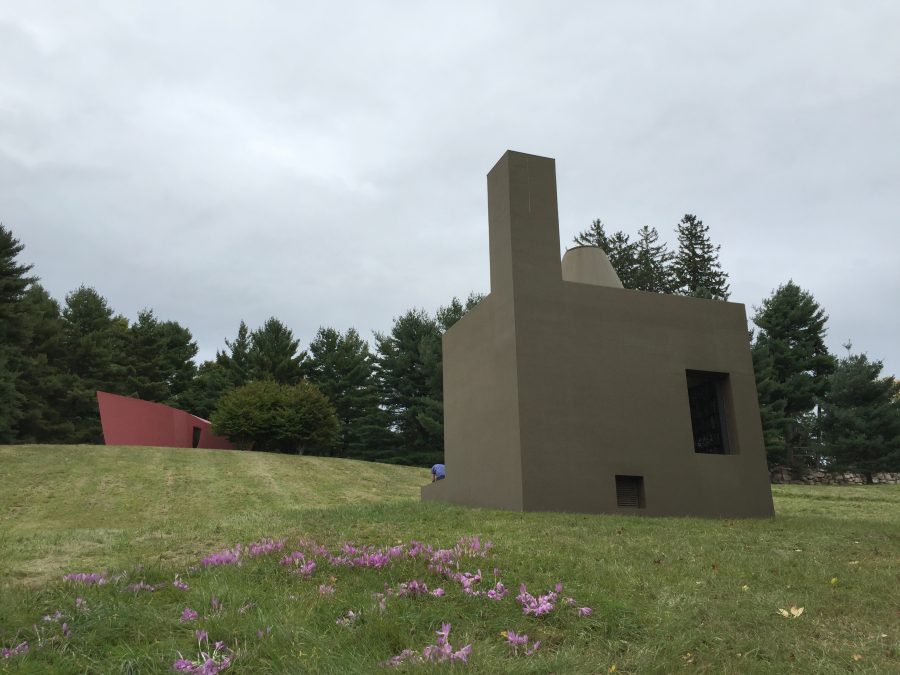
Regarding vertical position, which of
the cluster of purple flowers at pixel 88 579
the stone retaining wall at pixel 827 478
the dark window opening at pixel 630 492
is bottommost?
the cluster of purple flowers at pixel 88 579

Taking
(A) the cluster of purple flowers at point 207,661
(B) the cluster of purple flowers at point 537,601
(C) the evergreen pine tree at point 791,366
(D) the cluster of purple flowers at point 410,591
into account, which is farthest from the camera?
(C) the evergreen pine tree at point 791,366

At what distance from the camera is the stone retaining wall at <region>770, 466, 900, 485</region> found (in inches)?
1204

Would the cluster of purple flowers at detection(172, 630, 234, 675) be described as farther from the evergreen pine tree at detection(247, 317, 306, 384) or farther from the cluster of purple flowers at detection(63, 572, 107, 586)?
the evergreen pine tree at detection(247, 317, 306, 384)

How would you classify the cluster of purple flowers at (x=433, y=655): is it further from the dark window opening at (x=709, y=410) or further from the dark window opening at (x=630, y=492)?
the dark window opening at (x=709, y=410)

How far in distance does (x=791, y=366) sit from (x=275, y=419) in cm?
2626

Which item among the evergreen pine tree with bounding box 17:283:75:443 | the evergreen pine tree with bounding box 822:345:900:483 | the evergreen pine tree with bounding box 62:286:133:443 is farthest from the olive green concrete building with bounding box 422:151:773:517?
the evergreen pine tree with bounding box 62:286:133:443

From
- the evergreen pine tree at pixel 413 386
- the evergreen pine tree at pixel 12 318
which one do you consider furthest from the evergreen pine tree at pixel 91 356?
the evergreen pine tree at pixel 413 386

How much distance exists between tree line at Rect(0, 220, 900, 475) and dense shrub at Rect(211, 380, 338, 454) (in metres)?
0.06

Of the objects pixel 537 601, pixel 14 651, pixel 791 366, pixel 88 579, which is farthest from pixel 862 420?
pixel 14 651

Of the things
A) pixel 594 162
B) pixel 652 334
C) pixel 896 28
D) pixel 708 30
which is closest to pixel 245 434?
pixel 594 162

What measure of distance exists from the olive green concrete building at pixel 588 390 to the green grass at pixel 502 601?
5.49 feet

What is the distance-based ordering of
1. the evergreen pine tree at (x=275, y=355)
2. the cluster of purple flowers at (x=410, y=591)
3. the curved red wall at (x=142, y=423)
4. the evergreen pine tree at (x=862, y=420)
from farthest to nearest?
the evergreen pine tree at (x=275, y=355) < the evergreen pine tree at (x=862, y=420) < the curved red wall at (x=142, y=423) < the cluster of purple flowers at (x=410, y=591)

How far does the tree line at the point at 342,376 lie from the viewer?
30.9 metres

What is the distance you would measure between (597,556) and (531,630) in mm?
2542
